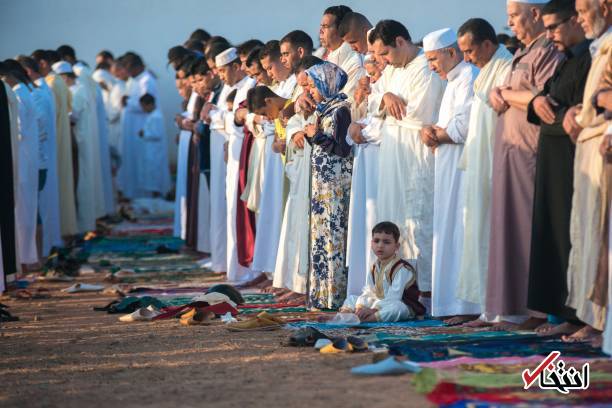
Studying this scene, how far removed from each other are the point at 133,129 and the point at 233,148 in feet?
32.3

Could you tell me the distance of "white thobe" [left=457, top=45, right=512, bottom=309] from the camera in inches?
291

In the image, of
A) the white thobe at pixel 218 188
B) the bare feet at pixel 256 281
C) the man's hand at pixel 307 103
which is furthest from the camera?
the white thobe at pixel 218 188

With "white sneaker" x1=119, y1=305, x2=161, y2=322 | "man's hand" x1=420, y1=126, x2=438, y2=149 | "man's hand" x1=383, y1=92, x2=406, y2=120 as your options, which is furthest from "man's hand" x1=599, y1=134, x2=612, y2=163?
"white sneaker" x1=119, y1=305, x2=161, y2=322

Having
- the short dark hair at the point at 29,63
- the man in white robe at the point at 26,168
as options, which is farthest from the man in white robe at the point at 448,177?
the short dark hair at the point at 29,63

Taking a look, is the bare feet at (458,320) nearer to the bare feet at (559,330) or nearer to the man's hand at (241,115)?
the bare feet at (559,330)

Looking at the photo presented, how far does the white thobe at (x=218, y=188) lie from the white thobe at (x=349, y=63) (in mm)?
2498

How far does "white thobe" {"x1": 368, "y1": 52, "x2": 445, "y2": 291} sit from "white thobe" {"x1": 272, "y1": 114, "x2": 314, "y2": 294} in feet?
2.55

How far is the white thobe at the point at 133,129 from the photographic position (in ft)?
67.7

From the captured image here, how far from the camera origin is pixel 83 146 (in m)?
15.9

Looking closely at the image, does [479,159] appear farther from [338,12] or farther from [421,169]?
[338,12]

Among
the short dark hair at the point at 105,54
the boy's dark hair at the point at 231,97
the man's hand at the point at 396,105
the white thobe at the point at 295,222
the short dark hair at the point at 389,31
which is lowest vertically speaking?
the white thobe at the point at 295,222

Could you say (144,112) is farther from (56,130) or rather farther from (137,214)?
(56,130)

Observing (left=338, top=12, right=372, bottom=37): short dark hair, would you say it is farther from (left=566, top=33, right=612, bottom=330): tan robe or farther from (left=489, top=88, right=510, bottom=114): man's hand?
(left=566, top=33, right=612, bottom=330): tan robe

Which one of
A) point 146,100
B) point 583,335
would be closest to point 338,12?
point 583,335
